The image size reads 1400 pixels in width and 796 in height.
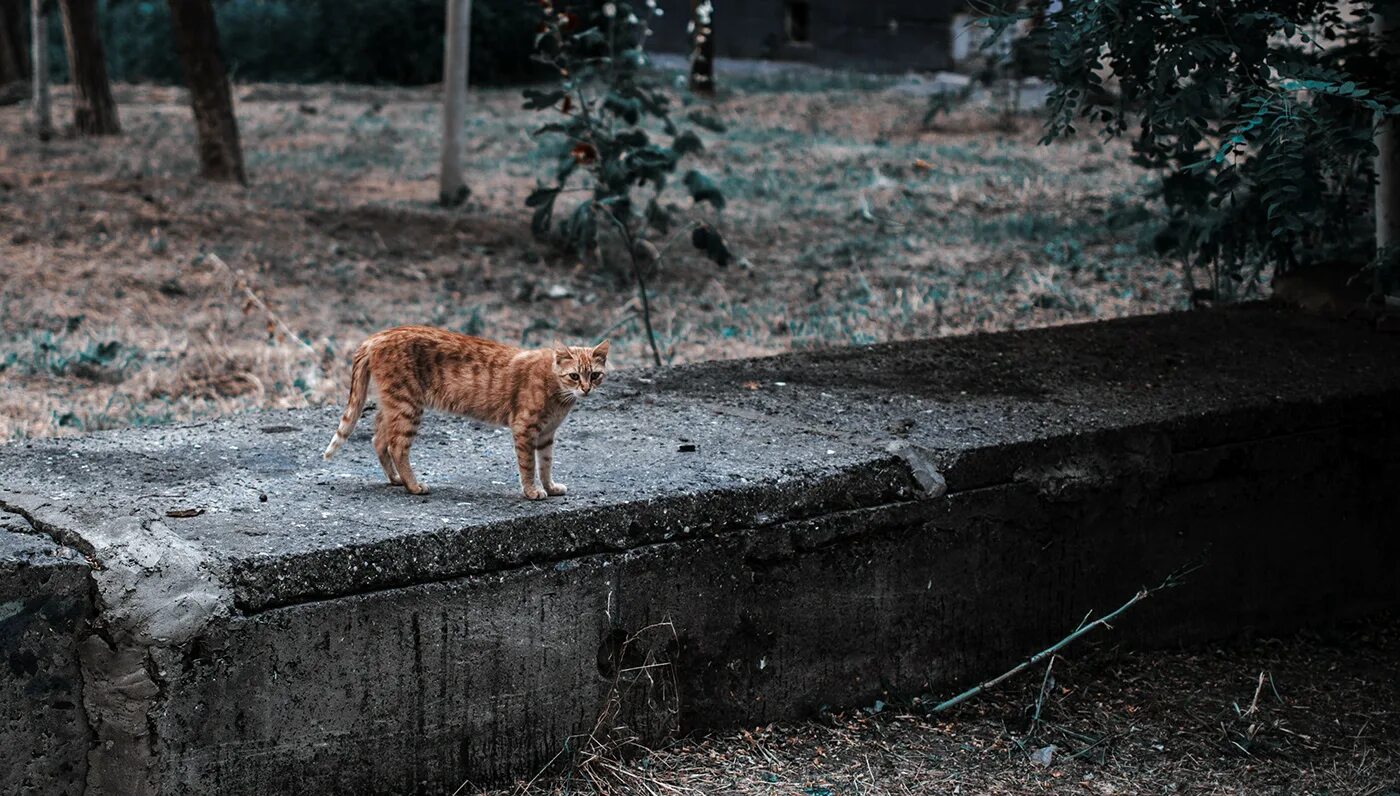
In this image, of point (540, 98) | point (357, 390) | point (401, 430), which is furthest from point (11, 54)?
point (401, 430)

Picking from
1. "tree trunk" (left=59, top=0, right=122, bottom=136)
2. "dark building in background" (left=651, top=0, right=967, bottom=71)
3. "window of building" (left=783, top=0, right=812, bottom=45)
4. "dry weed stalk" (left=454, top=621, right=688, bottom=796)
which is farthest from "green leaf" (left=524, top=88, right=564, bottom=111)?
"window of building" (left=783, top=0, right=812, bottom=45)

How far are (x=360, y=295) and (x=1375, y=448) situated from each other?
5044 mm

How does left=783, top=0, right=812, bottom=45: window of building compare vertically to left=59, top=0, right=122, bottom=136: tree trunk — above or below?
above

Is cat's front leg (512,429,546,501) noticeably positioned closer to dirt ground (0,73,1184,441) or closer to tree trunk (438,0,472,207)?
dirt ground (0,73,1184,441)

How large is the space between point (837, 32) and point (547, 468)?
20.5 metres

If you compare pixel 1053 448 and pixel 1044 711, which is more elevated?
pixel 1053 448

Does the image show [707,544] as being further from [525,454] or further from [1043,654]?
[1043,654]

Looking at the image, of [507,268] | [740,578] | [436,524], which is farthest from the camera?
[507,268]

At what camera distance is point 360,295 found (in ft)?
25.0

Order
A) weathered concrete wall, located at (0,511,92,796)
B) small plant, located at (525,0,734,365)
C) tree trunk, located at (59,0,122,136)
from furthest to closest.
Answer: tree trunk, located at (59,0,122,136) → small plant, located at (525,0,734,365) → weathered concrete wall, located at (0,511,92,796)

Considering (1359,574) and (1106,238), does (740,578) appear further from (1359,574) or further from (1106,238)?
(1106,238)

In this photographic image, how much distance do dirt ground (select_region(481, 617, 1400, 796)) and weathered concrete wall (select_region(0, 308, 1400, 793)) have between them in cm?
8

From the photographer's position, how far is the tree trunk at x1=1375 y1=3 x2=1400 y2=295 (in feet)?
15.0

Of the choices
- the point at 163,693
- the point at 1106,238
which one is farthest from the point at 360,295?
the point at 163,693
